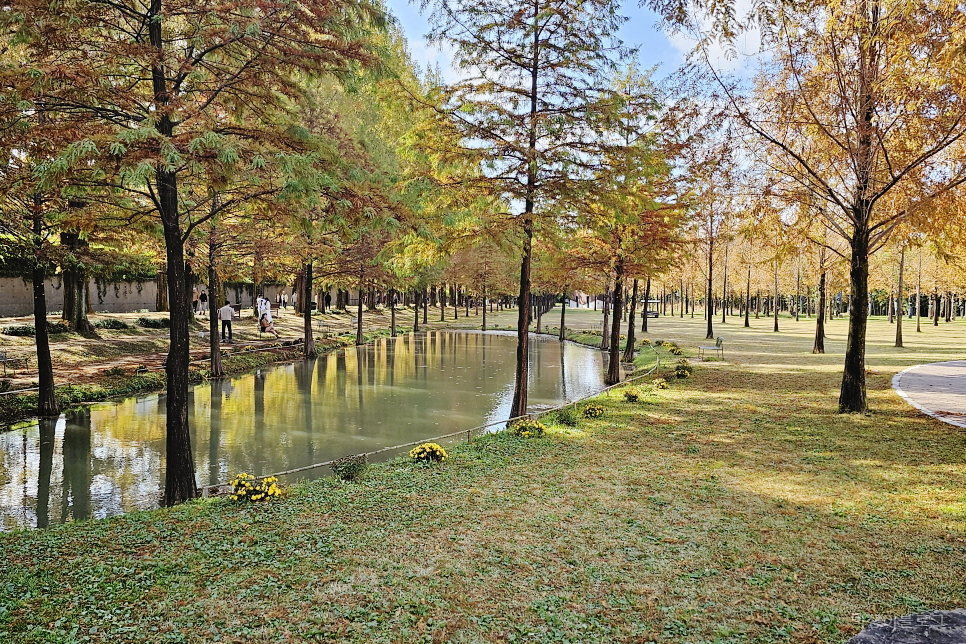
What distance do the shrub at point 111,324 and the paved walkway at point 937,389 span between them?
29.1 m

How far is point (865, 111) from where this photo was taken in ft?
38.4

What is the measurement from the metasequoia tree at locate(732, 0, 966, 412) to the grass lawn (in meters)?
4.55

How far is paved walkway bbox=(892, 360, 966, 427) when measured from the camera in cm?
1202

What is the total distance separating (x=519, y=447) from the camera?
10.6 meters

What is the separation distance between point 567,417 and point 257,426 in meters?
7.53

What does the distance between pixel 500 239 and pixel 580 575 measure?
7423mm

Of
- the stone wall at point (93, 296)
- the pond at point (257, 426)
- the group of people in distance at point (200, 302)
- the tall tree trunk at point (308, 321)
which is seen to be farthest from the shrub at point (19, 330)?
the group of people in distance at point (200, 302)

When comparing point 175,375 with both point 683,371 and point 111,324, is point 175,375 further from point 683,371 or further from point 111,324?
point 111,324

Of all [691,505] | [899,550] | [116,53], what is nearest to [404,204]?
[116,53]

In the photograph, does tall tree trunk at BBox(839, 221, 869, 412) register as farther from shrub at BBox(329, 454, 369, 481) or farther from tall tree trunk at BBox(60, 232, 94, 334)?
tall tree trunk at BBox(60, 232, 94, 334)

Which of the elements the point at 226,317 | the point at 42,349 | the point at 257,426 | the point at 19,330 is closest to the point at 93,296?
the point at 226,317

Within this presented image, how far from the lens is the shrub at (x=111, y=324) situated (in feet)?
81.5

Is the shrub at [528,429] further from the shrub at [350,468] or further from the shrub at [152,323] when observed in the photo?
the shrub at [152,323]

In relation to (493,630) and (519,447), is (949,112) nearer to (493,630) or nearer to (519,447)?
(519,447)
